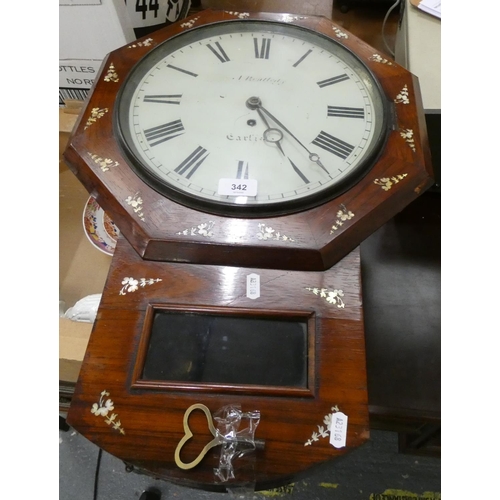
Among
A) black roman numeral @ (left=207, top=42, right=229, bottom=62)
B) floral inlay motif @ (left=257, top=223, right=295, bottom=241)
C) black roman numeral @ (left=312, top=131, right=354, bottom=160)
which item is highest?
black roman numeral @ (left=207, top=42, right=229, bottom=62)

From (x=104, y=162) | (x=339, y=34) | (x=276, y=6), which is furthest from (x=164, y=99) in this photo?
(x=276, y=6)

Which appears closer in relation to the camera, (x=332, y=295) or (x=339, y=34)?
(x=332, y=295)

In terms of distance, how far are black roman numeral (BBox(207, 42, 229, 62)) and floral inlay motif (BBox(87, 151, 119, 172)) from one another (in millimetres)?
355

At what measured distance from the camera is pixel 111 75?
968 mm

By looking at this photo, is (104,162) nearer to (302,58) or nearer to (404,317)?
(302,58)

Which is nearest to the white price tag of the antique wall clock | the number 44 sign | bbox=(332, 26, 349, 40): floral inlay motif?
the antique wall clock

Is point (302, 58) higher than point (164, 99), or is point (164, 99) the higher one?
→ point (302, 58)

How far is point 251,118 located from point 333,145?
0.57ft

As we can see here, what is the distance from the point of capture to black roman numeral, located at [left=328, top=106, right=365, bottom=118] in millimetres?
898

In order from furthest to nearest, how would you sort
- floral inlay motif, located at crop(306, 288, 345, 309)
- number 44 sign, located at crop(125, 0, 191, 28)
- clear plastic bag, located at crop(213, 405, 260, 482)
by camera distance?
number 44 sign, located at crop(125, 0, 191, 28) < floral inlay motif, located at crop(306, 288, 345, 309) < clear plastic bag, located at crop(213, 405, 260, 482)

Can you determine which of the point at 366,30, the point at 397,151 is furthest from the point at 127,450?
the point at 366,30

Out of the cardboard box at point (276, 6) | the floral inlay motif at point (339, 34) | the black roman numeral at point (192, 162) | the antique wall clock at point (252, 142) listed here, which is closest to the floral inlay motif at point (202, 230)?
the antique wall clock at point (252, 142)

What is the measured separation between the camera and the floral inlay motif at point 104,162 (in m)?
0.84

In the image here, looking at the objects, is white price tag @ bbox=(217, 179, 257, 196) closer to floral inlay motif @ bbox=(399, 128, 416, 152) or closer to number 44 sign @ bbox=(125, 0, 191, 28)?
floral inlay motif @ bbox=(399, 128, 416, 152)
